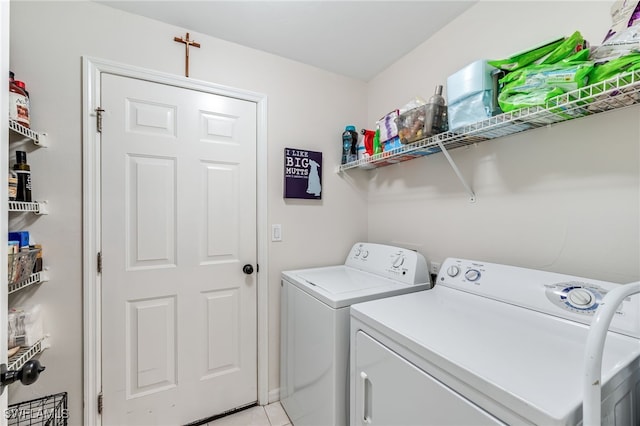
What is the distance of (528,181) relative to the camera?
4.18 feet

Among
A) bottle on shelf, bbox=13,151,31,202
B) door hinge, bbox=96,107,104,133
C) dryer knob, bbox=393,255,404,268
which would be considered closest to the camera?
bottle on shelf, bbox=13,151,31,202

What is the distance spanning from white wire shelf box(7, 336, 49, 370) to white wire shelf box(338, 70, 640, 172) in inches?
82.6

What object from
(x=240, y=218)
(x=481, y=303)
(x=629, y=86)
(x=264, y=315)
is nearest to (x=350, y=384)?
(x=481, y=303)

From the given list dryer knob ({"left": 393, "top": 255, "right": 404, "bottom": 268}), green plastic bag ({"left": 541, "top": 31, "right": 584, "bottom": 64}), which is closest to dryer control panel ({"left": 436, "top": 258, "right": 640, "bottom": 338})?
dryer knob ({"left": 393, "top": 255, "right": 404, "bottom": 268})

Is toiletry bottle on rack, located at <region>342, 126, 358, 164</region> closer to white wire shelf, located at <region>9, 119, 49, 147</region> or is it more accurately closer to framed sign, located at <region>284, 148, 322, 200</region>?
framed sign, located at <region>284, 148, 322, 200</region>

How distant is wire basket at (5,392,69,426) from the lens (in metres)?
1.28

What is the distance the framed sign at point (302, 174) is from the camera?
1959mm

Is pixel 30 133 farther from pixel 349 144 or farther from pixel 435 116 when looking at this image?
pixel 435 116

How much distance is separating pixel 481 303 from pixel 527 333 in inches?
11.1

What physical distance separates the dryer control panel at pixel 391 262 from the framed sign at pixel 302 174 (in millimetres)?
541

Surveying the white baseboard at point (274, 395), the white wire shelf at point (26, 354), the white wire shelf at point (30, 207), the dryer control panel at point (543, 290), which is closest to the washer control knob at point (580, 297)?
the dryer control panel at point (543, 290)

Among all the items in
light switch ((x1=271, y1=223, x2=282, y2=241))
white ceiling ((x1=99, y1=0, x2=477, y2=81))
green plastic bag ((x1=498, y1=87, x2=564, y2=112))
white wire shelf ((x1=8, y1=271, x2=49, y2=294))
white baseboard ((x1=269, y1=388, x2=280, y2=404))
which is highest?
white ceiling ((x1=99, y1=0, x2=477, y2=81))

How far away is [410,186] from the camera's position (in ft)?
6.24

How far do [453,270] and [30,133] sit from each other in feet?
7.14
